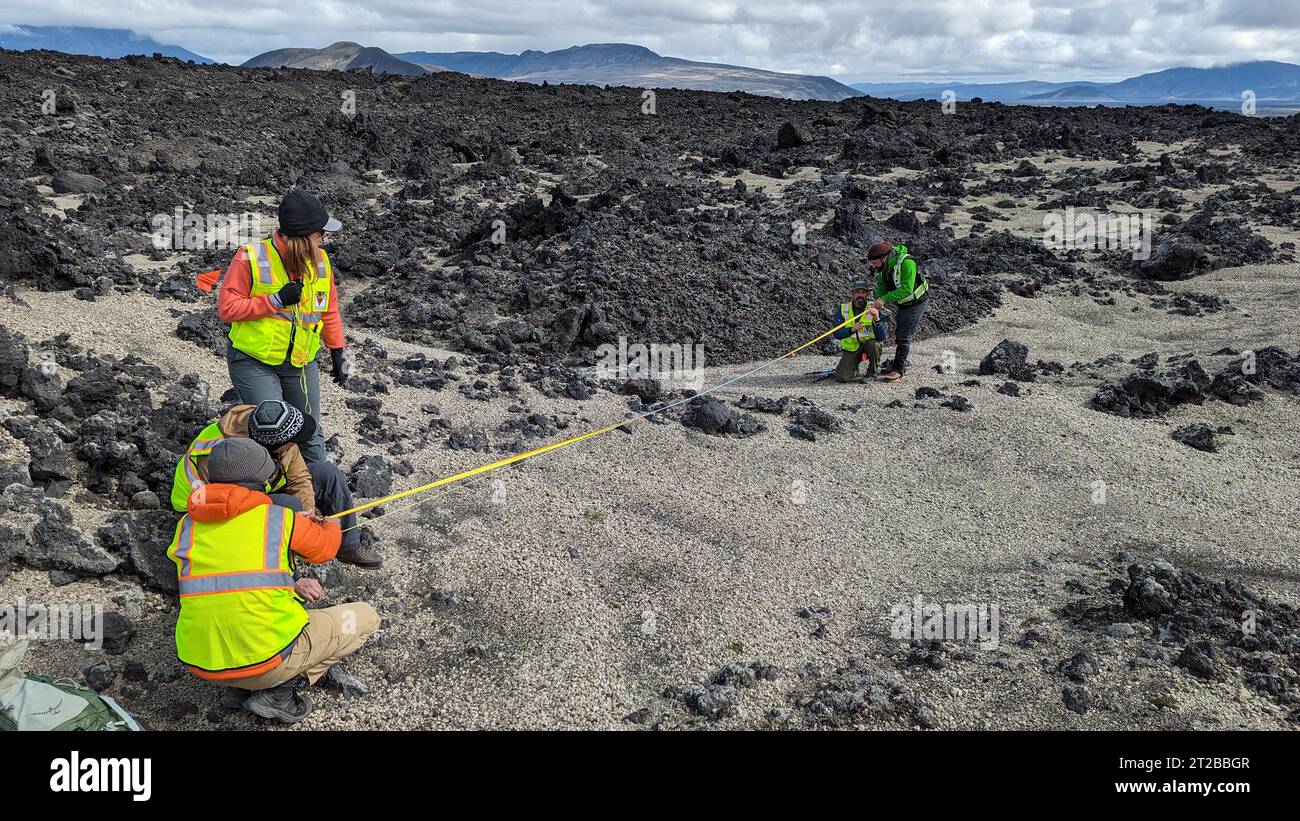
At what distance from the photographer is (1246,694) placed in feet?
13.1

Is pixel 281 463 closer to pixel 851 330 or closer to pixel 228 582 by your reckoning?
pixel 228 582

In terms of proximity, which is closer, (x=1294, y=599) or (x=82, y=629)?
(x=82, y=629)

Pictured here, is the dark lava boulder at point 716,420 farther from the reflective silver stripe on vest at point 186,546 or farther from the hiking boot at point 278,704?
the reflective silver stripe on vest at point 186,546

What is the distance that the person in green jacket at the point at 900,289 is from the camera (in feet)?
28.1

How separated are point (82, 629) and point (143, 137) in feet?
60.0

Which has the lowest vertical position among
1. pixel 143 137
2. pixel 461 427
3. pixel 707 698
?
pixel 707 698

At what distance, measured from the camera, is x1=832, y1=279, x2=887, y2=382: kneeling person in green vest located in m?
8.62

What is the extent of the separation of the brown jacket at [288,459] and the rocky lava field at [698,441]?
34.2 inches

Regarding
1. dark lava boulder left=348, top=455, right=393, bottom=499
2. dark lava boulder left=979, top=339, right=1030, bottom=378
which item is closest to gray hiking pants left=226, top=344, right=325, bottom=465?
dark lava boulder left=348, top=455, right=393, bottom=499

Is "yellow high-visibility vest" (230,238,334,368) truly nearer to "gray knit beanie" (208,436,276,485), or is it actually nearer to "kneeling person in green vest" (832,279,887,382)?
"gray knit beanie" (208,436,276,485)

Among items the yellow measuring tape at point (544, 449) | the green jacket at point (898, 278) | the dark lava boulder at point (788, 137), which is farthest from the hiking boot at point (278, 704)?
the dark lava boulder at point (788, 137)

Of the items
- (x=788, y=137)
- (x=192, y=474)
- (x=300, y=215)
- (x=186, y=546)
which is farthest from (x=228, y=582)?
(x=788, y=137)

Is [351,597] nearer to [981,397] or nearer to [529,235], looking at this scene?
[981,397]

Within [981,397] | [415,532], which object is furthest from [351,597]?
[981,397]
